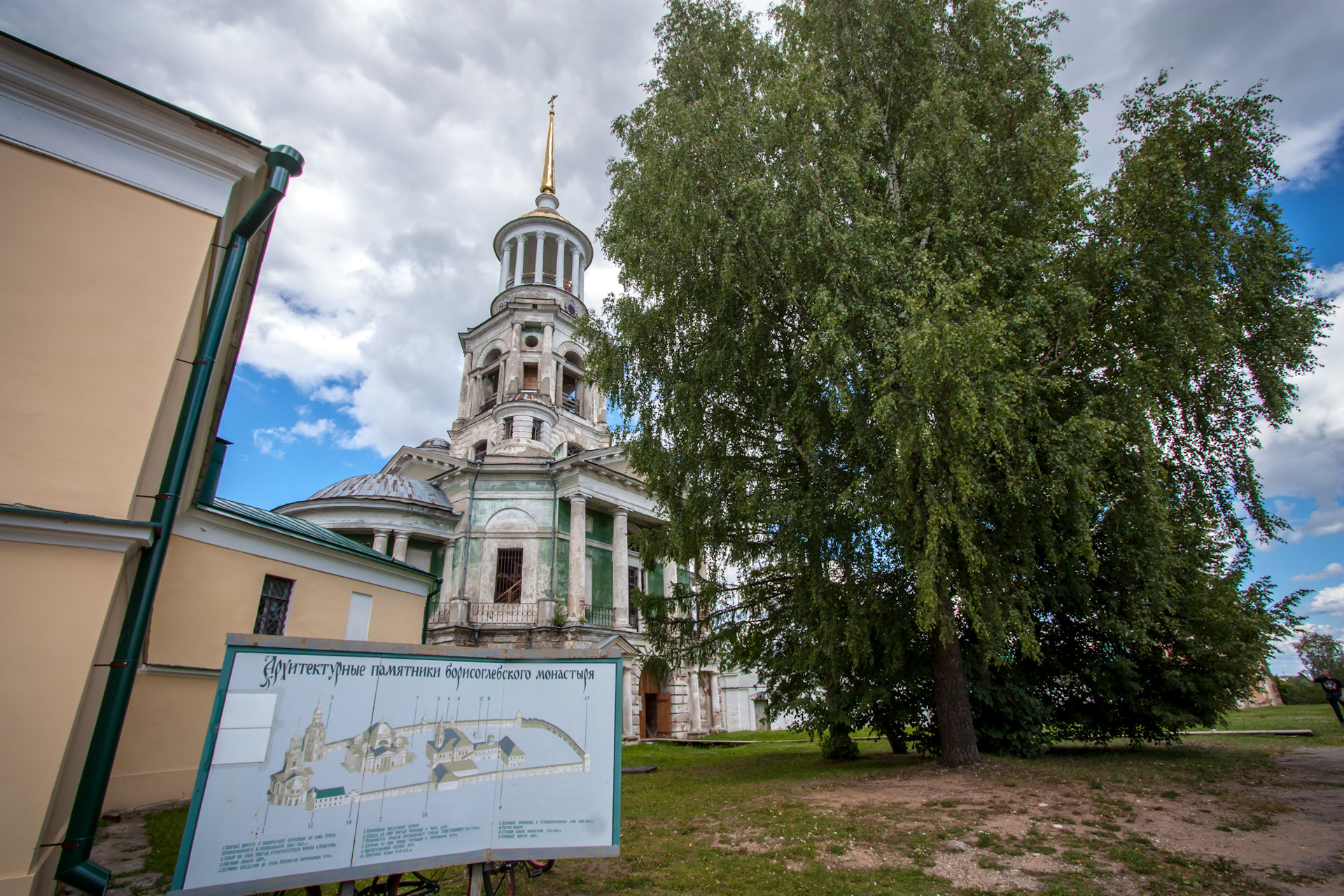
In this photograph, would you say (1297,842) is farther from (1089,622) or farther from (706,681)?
(706,681)

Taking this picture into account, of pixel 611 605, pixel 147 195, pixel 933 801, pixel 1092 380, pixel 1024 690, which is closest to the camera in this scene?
pixel 147 195

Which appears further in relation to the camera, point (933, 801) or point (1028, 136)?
point (1028, 136)

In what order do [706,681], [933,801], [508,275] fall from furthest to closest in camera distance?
1. [508,275]
2. [706,681]
3. [933,801]

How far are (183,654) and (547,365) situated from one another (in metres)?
20.9

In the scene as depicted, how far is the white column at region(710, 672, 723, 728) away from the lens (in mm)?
27312

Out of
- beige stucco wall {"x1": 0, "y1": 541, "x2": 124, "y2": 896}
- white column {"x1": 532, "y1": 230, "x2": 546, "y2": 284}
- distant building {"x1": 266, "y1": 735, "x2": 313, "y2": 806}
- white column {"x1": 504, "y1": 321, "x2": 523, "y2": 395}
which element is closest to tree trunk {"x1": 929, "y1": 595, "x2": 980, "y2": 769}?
distant building {"x1": 266, "y1": 735, "x2": 313, "y2": 806}

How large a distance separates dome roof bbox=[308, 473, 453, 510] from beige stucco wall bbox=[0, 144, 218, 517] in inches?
710

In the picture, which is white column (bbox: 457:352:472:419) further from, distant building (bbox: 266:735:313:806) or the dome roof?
distant building (bbox: 266:735:313:806)

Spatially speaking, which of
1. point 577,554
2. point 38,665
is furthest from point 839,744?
point 577,554

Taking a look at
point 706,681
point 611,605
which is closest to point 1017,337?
point 611,605

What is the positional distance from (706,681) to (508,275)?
21.5 m

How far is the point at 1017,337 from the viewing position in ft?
29.8

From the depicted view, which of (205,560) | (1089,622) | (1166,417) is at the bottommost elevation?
(1089,622)

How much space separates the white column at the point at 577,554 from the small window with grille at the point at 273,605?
12.0 metres
